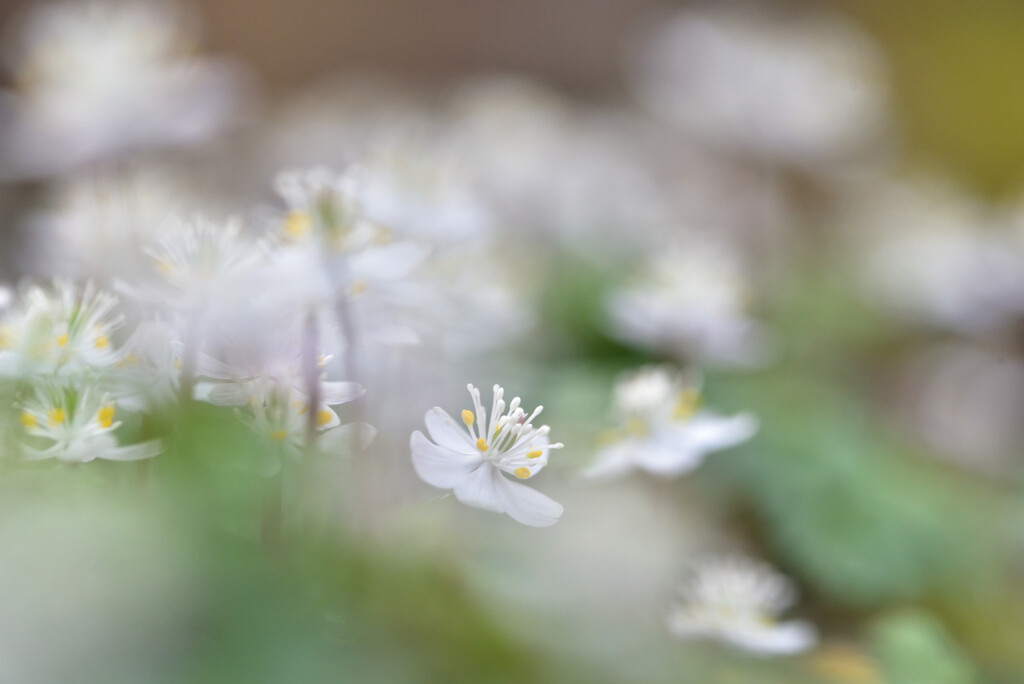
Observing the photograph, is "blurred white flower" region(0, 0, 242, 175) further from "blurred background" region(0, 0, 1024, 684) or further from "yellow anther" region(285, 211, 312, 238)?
"yellow anther" region(285, 211, 312, 238)

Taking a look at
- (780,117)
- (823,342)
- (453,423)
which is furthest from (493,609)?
(780,117)

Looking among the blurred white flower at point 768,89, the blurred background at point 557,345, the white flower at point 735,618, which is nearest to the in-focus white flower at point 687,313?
the blurred background at point 557,345

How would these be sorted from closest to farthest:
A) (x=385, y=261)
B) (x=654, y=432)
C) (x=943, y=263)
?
(x=385, y=261) < (x=654, y=432) < (x=943, y=263)

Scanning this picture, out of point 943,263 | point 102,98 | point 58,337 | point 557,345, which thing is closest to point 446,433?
point 58,337

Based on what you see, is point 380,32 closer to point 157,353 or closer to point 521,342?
point 521,342

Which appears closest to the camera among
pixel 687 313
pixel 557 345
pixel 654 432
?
pixel 654 432

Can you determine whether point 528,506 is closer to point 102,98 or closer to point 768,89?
point 102,98
